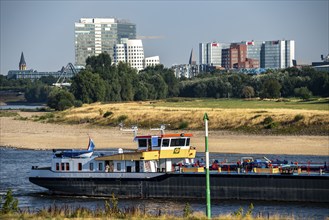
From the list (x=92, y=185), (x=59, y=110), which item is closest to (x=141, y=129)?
(x=92, y=185)

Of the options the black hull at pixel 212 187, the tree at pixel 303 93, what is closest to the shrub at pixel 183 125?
the black hull at pixel 212 187

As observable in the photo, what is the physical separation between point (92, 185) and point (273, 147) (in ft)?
108

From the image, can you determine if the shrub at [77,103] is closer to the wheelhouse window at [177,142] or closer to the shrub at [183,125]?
the shrub at [183,125]

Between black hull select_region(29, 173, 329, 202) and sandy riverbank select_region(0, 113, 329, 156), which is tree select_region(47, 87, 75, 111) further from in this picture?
black hull select_region(29, 173, 329, 202)

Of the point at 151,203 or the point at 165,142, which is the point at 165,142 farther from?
the point at 151,203

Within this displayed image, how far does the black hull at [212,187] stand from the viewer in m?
57.9

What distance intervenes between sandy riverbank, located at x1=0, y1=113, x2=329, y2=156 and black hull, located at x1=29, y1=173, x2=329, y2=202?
28532 mm

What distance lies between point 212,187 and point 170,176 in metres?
3.05

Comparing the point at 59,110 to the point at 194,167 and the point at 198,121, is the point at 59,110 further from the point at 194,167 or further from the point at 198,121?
the point at 194,167

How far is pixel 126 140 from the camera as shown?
104375 millimetres

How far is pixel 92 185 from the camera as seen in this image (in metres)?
63.5

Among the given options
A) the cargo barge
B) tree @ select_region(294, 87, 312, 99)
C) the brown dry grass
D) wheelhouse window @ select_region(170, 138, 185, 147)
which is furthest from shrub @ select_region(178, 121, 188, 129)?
tree @ select_region(294, 87, 312, 99)

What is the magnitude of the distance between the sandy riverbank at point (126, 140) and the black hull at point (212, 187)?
2853 centimetres

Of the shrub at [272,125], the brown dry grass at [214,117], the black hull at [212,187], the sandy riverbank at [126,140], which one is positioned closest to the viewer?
the black hull at [212,187]
